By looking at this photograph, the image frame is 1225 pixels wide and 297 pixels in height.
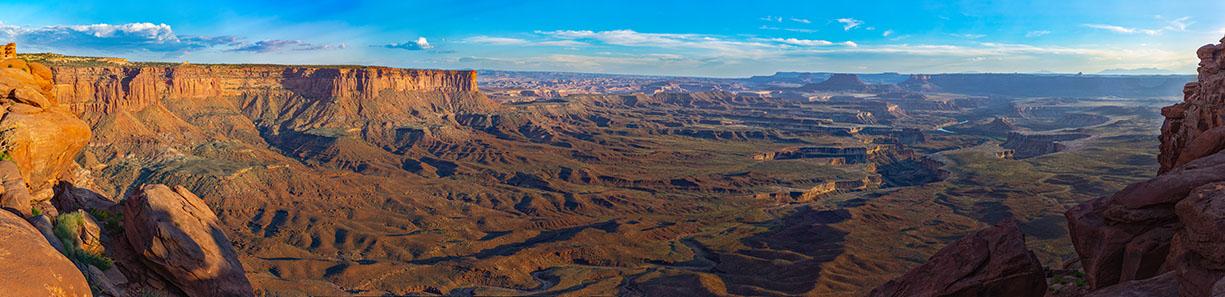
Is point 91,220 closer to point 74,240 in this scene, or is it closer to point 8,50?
point 74,240

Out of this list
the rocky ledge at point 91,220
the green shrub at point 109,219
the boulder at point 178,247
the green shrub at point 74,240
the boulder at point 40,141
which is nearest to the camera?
the green shrub at point 74,240

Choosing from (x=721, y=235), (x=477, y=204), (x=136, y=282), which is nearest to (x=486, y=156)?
(x=477, y=204)

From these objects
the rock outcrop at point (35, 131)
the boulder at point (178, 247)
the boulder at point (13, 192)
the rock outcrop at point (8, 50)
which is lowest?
the boulder at point (178, 247)

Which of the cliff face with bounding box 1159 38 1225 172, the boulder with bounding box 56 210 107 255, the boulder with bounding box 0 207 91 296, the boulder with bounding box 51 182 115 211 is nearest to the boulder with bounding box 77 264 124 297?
the boulder with bounding box 56 210 107 255

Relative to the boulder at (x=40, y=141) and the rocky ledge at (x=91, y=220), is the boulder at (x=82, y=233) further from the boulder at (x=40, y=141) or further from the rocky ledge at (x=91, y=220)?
the boulder at (x=40, y=141)

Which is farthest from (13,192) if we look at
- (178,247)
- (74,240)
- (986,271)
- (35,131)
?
(986,271)

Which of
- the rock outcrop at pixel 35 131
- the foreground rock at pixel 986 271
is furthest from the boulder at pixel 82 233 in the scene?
the foreground rock at pixel 986 271

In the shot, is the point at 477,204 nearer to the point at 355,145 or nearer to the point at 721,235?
the point at 721,235

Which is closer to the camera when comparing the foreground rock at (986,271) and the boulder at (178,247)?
the foreground rock at (986,271)
